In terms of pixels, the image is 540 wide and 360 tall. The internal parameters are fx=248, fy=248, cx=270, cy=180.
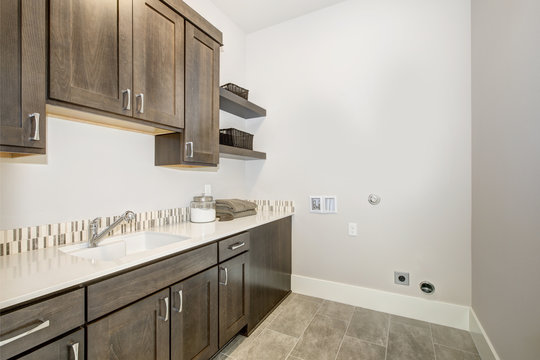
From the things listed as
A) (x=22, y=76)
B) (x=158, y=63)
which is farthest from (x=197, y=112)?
(x=22, y=76)

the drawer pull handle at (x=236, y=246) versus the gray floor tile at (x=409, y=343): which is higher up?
the drawer pull handle at (x=236, y=246)

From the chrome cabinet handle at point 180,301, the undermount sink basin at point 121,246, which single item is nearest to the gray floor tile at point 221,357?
the chrome cabinet handle at point 180,301

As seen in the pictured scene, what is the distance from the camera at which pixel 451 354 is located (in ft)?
5.62

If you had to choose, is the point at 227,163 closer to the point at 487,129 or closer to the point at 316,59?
the point at 316,59

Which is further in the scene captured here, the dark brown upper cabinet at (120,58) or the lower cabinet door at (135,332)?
the dark brown upper cabinet at (120,58)

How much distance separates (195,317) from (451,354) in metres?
1.75

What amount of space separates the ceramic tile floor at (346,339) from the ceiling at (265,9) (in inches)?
116

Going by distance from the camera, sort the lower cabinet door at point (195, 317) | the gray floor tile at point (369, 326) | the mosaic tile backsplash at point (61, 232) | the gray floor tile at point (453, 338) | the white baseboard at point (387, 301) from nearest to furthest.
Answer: the mosaic tile backsplash at point (61, 232) → the lower cabinet door at point (195, 317) → the gray floor tile at point (453, 338) → the gray floor tile at point (369, 326) → the white baseboard at point (387, 301)

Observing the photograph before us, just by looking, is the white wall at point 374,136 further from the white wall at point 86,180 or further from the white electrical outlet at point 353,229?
the white wall at point 86,180

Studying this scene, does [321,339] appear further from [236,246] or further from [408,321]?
[236,246]

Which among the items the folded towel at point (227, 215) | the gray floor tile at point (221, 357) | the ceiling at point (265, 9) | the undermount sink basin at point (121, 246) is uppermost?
the ceiling at point (265, 9)

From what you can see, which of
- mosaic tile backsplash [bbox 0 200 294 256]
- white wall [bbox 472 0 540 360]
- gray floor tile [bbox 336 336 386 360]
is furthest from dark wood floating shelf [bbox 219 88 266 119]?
gray floor tile [bbox 336 336 386 360]

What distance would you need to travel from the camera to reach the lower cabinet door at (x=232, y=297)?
1634 mm

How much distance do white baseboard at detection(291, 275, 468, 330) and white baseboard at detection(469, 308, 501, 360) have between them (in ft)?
0.33
